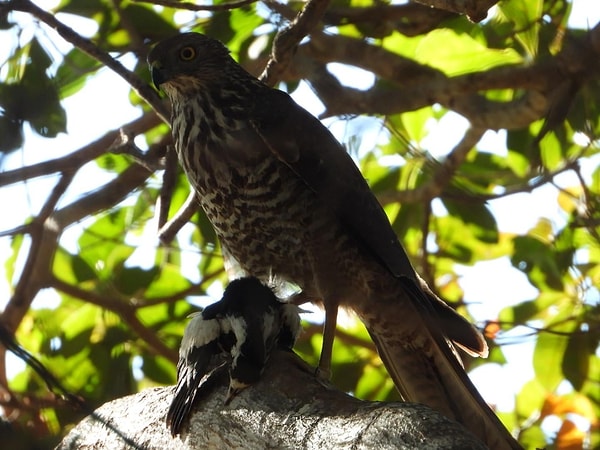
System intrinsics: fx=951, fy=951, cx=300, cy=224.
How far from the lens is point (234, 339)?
2857mm

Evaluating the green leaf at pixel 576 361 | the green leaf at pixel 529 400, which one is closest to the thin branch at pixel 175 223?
the green leaf at pixel 576 361

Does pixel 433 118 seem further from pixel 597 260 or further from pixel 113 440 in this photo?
pixel 113 440

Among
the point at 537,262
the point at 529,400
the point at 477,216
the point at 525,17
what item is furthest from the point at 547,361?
the point at 525,17

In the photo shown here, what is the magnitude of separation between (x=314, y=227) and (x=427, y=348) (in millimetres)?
659

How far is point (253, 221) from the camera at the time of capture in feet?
12.1

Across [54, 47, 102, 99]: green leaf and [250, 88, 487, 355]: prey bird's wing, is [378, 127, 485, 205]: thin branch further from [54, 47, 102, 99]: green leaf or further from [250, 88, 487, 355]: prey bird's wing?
[54, 47, 102, 99]: green leaf

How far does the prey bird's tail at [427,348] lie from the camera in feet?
11.2

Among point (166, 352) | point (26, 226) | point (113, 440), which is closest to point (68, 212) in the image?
point (26, 226)

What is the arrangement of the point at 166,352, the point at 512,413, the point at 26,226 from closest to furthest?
the point at 26,226, the point at 166,352, the point at 512,413

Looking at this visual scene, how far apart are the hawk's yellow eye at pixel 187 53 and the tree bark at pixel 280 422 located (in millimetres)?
1769

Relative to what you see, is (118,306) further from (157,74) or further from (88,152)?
(157,74)

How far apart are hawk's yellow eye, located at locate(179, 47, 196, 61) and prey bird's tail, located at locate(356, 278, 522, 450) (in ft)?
4.33

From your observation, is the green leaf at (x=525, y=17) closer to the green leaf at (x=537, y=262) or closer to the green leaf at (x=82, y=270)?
the green leaf at (x=537, y=262)

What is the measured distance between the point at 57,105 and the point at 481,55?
2117mm
